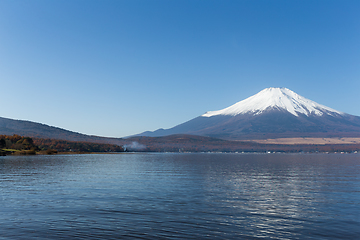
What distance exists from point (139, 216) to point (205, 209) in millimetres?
6932

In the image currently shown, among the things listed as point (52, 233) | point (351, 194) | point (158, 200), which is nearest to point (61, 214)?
point (52, 233)

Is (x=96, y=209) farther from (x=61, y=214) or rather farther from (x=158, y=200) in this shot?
(x=158, y=200)

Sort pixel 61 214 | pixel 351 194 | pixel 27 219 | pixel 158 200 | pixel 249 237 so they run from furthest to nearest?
pixel 351 194
pixel 158 200
pixel 61 214
pixel 27 219
pixel 249 237

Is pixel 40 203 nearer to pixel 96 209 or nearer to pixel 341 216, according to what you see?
pixel 96 209

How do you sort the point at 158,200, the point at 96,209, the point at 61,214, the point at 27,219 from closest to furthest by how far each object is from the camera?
1. the point at 27,219
2. the point at 61,214
3. the point at 96,209
4. the point at 158,200

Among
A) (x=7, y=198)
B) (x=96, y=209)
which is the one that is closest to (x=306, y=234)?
(x=96, y=209)

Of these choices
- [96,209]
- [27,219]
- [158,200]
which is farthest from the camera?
[158,200]

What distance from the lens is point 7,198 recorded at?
33750mm

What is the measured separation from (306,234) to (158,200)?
17.0 metres

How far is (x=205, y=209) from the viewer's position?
1133 inches

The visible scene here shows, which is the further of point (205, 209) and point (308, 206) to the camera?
point (308, 206)

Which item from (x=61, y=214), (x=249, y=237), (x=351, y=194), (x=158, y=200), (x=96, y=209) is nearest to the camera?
(x=249, y=237)

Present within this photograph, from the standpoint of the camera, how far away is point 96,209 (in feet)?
93.4

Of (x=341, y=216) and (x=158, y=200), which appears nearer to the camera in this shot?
(x=341, y=216)
